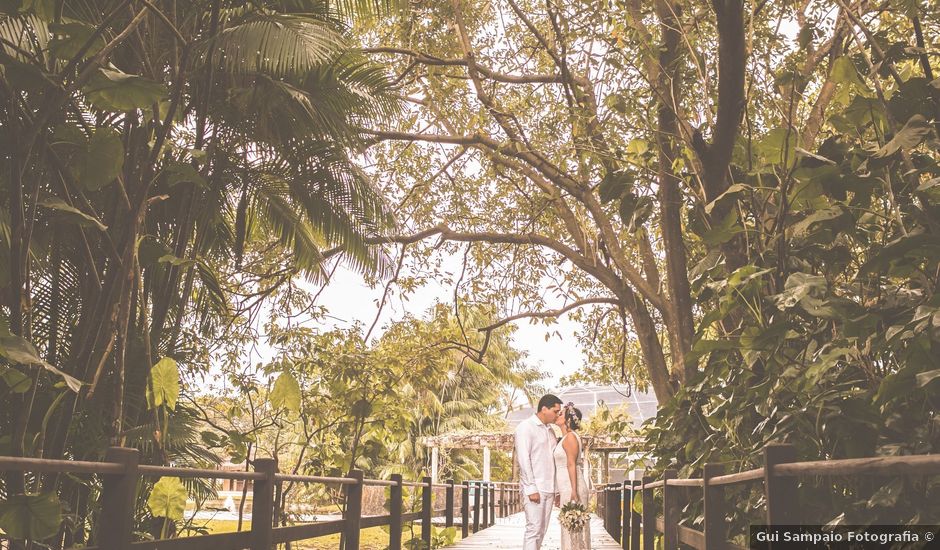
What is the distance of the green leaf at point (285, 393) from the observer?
5.77m

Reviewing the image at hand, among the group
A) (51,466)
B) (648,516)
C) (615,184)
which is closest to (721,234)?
→ (615,184)

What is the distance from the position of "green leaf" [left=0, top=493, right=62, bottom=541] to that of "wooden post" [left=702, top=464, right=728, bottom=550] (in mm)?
2514

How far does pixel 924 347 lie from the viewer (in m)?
2.38

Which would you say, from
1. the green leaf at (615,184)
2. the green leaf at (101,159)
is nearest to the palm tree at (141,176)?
the green leaf at (101,159)

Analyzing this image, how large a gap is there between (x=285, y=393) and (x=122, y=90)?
2.84 meters

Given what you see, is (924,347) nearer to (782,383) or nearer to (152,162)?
(782,383)

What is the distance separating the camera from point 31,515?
2.75m

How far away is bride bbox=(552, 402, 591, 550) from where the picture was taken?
301 inches

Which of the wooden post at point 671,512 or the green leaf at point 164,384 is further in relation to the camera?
the wooden post at point 671,512

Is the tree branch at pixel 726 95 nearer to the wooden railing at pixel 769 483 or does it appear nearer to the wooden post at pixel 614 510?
the wooden railing at pixel 769 483

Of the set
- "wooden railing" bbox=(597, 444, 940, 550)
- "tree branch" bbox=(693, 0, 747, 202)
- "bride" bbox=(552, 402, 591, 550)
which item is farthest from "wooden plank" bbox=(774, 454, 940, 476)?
"bride" bbox=(552, 402, 591, 550)

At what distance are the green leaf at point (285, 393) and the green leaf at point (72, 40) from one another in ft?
8.92

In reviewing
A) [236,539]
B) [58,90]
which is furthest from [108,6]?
[236,539]

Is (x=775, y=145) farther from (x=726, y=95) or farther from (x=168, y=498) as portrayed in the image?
(x=168, y=498)
